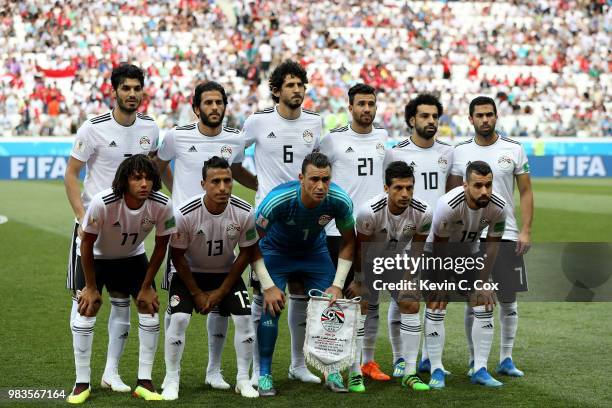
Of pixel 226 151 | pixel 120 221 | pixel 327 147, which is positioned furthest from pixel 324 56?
pixel 120 221

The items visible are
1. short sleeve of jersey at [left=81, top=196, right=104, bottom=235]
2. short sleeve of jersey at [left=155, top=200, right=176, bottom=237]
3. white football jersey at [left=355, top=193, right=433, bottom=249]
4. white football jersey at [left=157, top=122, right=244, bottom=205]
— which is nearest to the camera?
short sleeve of jersey at [left=81, top=196, right=104, bottom=235]

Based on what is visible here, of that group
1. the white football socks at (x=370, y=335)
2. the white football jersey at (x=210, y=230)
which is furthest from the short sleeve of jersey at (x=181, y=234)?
the white football socks at (x=370, y=335)

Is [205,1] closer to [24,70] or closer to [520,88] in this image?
[24,70]

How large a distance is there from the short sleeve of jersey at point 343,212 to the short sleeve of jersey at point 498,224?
3.56 feet

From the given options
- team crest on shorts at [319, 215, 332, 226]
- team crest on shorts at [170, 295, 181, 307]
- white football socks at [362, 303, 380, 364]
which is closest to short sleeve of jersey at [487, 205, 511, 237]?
white football socks at [362, 303, 380, 364]

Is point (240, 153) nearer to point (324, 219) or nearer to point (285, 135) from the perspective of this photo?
point (285, 135)

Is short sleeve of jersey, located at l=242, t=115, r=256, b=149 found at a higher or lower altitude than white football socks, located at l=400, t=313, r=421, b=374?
higher

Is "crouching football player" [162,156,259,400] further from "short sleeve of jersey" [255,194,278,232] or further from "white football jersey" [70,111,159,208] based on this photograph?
"white football jersey" [70,111,159,208]

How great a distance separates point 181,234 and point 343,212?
1184mm

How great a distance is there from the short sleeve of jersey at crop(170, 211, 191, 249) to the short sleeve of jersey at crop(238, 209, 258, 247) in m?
0.39

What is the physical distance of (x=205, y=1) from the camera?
37781 mm

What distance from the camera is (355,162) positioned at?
26.9 ft

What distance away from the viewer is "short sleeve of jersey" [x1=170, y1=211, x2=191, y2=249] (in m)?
7.04

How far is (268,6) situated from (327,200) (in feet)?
103
